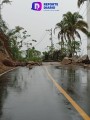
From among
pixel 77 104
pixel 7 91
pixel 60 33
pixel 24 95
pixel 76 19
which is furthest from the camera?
pixel 60 33

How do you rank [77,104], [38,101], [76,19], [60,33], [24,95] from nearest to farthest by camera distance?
1. [77,104]
2. [38,101]
3. [24,95]
4. [76,19]
5. [60,33]

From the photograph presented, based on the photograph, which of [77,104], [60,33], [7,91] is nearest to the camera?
[77,104]

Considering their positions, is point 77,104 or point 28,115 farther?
point 77,104

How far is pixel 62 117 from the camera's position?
30.6 feet

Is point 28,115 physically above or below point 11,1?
below

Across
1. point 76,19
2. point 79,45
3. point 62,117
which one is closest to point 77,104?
point 62,117

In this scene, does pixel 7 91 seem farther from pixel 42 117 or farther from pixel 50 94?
pixel 42 117

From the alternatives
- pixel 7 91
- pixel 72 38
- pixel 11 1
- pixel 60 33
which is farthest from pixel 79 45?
pixel 7 91

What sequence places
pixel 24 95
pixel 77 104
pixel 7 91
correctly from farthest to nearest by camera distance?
pixel 7 91, pixel 24 95, pixel 77 104

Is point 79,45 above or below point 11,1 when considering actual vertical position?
below

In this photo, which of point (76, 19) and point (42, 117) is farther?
point (76, 19)

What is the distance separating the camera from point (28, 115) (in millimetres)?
9609

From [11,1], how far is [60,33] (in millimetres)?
20278

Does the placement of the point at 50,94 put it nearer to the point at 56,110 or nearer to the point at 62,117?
the point at 56,110
